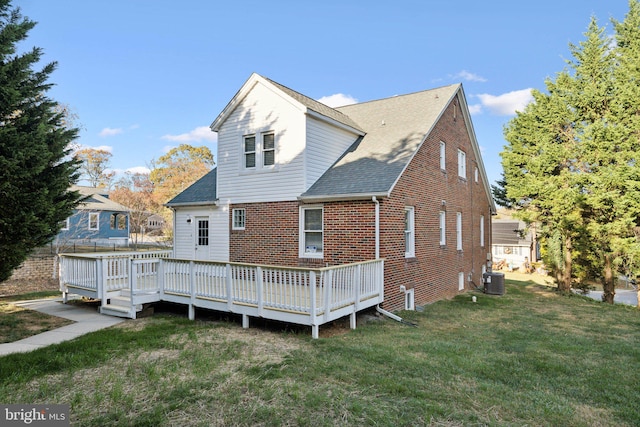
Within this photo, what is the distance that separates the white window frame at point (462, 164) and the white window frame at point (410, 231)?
17.5ft

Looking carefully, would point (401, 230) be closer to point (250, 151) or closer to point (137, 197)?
point (250, 151)

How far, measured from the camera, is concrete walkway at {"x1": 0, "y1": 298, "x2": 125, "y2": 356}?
21.7ft

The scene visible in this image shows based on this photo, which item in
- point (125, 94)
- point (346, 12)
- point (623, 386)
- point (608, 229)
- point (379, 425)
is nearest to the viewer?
point (379, 425)

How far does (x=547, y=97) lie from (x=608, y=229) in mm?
8151

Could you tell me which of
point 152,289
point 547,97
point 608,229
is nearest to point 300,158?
point 152,289

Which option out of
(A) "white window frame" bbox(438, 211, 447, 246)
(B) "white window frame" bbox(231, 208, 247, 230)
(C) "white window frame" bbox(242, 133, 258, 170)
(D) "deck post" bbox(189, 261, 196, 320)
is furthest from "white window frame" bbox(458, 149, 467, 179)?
(D) "deck post" bbox(189, 261, 196, 320)

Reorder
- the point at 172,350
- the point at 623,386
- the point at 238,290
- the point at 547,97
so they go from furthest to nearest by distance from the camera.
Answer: the point at 547,97, the point at 238,290, the point at 172,350, the point at 623,386

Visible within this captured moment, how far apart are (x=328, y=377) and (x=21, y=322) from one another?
7849mm

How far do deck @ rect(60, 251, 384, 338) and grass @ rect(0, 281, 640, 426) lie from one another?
541 mm

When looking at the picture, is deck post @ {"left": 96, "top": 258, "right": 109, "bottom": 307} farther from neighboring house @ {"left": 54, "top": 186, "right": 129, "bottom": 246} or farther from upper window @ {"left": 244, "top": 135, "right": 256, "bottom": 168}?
→ neighboring house @ {"left": 54, "top": 186, "right": 129, "bottom": 246}

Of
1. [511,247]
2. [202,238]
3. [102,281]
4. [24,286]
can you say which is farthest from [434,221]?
[511,247]

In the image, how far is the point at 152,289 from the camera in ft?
30.3

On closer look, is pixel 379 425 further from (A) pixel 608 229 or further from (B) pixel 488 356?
(A) pixel 608 229

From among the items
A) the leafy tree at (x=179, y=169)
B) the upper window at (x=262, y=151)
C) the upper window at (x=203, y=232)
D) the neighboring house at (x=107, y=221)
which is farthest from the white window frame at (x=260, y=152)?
the leafy tree at (x=179, y=169)
